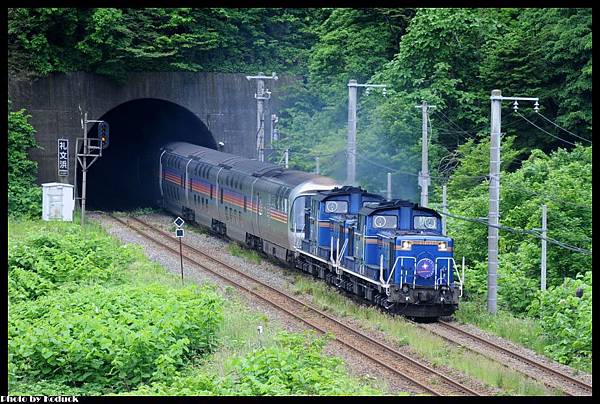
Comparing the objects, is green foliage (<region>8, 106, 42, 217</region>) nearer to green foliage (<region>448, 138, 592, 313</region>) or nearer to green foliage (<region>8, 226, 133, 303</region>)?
green foliage (<region>8, 226, 133, 303</region>)

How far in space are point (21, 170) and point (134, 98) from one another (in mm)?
5590

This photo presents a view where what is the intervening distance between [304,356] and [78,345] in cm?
371

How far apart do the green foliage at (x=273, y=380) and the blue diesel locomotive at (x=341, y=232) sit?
6.01m

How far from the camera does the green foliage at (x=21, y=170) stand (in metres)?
40.3

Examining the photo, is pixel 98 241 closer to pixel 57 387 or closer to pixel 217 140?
pixel 57 387

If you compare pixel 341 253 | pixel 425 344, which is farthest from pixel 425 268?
pixel 341 253

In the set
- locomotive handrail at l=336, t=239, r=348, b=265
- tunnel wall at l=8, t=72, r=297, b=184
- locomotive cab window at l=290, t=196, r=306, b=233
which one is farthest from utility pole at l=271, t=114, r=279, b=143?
locomotive handrail at l=336, t=239, r=348, b=265

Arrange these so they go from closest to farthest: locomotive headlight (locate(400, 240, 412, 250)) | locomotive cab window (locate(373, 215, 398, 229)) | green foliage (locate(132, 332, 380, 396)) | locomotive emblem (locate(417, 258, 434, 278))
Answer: green foliage (locate(132, 332, 380, 396)) → locomotive headlight (locate(400, 240, 412, 250)) → locomotive emblem (locate(417, 258, 434, 278)) → locomotive cab window (locate(373, 215, 398, 229))

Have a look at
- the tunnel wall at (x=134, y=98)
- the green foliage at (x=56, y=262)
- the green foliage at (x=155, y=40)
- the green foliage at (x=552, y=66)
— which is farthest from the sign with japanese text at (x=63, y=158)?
the green foliage at (x=552, y=66)

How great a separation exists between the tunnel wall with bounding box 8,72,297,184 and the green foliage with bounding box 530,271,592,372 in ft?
82.8

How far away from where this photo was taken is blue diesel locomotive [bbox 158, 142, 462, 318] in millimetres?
22984

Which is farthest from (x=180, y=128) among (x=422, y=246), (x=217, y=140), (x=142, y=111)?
A: (x=422, y=246)

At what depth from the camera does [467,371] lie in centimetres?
1841
